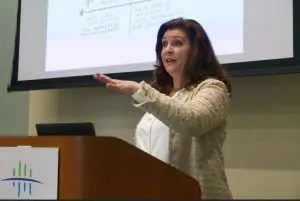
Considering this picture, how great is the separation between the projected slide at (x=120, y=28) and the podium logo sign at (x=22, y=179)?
1207mm

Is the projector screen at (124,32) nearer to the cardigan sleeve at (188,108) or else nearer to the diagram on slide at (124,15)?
the diagram on slide at (124,15)

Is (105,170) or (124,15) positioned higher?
(124,15)

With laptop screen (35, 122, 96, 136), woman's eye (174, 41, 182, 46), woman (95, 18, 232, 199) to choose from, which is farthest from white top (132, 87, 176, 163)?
laptop screen (35, 122, 96, 136)

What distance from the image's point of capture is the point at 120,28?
2568 millimetres

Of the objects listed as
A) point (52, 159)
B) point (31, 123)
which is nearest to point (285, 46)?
point (52, 159)

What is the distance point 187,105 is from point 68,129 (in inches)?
13.9

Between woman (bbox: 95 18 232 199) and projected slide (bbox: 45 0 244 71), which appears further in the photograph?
projected slide (bbox: 45 0 244 71)

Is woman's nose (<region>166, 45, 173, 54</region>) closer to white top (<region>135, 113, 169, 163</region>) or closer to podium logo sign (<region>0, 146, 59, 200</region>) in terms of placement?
white top (<region>135, 113, 169, 163</region>)

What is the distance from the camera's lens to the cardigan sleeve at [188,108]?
1.30 metres

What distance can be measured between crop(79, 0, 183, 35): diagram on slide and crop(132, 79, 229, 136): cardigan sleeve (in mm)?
978

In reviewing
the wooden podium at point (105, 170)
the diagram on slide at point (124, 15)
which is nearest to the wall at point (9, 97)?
the diagram on slide at point (124, 15)

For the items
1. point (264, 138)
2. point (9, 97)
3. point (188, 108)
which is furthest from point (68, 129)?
point (9, 97)

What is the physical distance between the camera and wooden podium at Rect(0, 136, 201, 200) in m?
1.08

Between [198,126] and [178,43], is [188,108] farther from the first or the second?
[178,43]
